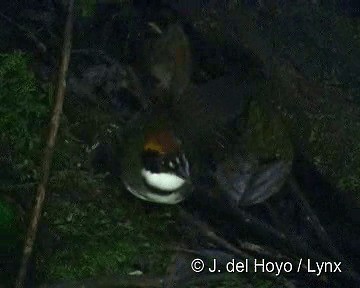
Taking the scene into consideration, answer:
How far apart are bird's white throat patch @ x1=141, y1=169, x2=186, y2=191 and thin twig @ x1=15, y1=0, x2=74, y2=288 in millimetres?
452

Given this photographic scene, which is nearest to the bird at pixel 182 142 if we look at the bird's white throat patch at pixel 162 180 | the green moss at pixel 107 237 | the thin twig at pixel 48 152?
the bird's white throat patch at pixel 162 180

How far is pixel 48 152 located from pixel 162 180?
0.55 metres

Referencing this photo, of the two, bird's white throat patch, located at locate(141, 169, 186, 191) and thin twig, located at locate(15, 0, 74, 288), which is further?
bird's white throat patch, located at locate(141, 169, 186, 191)

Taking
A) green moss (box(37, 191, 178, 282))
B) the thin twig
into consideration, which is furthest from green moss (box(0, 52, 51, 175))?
green moss (box(37, 191, 178, 282))

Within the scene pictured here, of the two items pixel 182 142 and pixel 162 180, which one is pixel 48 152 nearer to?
pixel 162 180

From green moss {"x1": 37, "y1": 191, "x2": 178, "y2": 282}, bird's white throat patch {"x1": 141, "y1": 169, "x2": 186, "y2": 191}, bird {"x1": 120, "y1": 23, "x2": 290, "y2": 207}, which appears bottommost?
green moss {"x1": 37, "y1": 191, "x2": 178, "y2": 282}

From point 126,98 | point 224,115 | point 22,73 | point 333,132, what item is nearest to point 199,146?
point 224,115

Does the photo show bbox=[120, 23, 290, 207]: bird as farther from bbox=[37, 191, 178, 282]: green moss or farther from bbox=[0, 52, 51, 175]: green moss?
bbox=[0, 52, 51, 175]: green moss

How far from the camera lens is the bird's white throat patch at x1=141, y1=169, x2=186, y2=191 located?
3008 mm

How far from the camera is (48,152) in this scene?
3.03 m

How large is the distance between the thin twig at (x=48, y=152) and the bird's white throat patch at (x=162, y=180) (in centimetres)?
45

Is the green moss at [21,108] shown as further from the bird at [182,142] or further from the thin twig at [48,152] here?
the bird at [182,142]

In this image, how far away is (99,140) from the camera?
128 inches

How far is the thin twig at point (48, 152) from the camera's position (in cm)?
286
